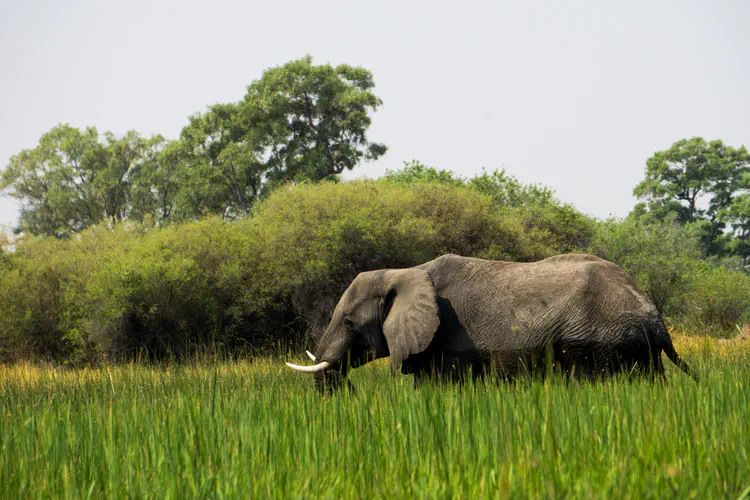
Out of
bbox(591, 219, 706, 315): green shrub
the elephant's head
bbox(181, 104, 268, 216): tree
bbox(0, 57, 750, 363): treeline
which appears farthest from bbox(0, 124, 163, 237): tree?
the elephant's head

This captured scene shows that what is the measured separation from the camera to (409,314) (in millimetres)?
7855

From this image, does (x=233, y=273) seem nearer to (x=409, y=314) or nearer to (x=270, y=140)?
(x=409, y=314)

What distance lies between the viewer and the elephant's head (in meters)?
7.83

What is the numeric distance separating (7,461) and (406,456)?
246 cm

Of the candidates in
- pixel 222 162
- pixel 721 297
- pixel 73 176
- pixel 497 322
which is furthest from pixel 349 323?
pixel 73 176

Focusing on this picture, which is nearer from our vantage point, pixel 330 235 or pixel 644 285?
pixel 330 235

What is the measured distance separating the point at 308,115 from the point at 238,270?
22027 millimetres

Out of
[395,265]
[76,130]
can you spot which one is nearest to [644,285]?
[395,265]

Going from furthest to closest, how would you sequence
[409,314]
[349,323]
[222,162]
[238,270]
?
[222,162], [238,270], [349,323], [409,314]

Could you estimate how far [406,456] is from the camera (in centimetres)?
347

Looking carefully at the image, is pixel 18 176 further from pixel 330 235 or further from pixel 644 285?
pixel 644 285

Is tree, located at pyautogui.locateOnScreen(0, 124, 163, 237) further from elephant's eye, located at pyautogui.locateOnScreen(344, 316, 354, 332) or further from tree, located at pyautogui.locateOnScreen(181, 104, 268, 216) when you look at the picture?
elephant's eye, located at pyautogui.locateOnScreen(344, 316, 354, 332)

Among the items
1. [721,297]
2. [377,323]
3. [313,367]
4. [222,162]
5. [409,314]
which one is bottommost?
[313,367]

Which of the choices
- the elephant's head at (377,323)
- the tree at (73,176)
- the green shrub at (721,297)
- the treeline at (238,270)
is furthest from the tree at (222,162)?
the elephant's head at (377,323)
